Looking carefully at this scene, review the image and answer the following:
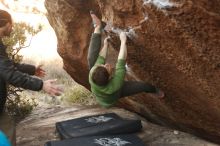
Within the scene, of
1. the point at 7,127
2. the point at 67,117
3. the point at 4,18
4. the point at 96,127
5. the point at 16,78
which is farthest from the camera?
the point at 67,117

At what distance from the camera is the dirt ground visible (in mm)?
6633

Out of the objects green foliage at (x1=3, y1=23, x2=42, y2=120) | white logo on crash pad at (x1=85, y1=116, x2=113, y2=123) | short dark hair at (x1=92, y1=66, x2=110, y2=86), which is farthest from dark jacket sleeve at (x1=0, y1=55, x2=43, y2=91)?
green foliage at (x1=3, y1=23, x2=42, y2=120)

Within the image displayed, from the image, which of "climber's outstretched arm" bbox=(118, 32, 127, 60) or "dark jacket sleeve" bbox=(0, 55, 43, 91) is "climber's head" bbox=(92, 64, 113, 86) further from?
"dark jacket sleeve" bbox=(0, 55, 43, 91)

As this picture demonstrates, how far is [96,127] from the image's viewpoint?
6.64 meters

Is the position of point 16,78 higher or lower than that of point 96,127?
higher

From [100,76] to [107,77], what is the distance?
13 cm

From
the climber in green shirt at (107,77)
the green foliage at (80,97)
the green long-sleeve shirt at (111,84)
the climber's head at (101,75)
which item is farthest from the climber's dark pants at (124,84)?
the green foliage at (80,97)

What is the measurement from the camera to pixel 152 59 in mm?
5828

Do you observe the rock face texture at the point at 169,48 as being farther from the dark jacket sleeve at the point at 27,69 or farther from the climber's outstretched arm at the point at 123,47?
the dark jacket sleeve at the point at 27,69

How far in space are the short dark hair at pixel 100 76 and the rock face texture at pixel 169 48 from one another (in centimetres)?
52

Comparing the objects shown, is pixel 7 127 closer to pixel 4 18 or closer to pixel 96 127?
pixel 4 18

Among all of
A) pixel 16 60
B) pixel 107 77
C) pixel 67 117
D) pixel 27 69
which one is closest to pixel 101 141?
pixel 107 77

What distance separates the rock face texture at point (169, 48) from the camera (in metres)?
4.53

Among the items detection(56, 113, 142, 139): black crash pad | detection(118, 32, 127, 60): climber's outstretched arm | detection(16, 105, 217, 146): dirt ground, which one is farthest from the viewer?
detection(16, 105, 217, 146): dirt ground
